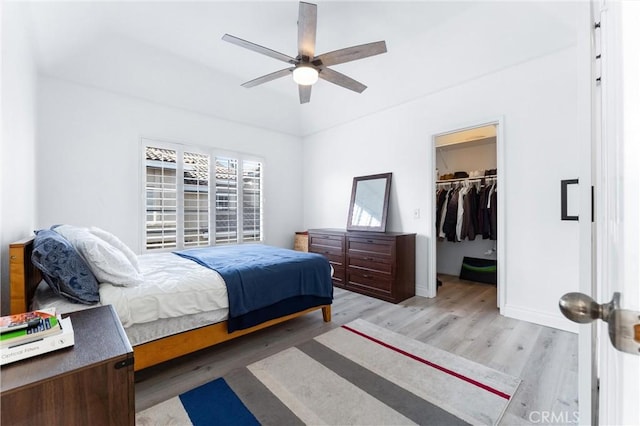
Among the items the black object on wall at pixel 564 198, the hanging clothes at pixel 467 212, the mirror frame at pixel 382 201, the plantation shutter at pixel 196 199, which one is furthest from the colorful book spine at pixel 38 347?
the hanging clothes at pixel 467 212

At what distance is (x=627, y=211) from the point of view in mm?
430

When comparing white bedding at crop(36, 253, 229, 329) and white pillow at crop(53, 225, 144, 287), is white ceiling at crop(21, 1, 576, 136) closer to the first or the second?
white pillow at crop(53, 225, 144, 287)

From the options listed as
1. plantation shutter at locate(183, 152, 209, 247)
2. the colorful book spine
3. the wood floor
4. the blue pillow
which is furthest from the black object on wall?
plantation shutter at locate(183, 152, 209, 247)

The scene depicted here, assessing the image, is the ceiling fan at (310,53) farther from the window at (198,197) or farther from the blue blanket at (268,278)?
the window at (198,197)

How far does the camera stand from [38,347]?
0.92 meters

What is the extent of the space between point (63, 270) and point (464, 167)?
5.47 metres

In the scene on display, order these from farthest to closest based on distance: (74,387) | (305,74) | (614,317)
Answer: (305,74)
(74,387)
(614,317)

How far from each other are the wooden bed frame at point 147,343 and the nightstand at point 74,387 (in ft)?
2.77

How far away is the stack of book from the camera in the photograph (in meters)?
0.88

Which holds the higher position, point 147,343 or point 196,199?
point 196,199

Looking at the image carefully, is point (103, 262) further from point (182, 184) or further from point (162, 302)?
point (182, 184)

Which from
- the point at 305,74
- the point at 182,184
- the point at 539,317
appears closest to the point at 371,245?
the point at 539,317

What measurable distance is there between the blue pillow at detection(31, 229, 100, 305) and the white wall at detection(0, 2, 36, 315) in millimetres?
277

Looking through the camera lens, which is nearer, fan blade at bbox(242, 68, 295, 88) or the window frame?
fan blade at bbox(242, 68, 295, 88)
